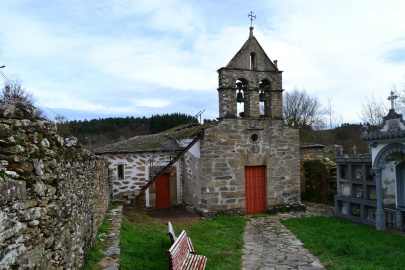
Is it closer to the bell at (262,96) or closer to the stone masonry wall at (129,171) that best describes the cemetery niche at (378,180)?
the bell at (262,96)

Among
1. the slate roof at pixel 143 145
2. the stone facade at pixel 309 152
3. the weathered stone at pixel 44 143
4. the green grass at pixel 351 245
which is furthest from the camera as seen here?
the stone facade at pixel 309 152

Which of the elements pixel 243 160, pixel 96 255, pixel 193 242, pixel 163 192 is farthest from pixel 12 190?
pixel 163 192

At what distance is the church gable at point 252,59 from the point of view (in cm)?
1158

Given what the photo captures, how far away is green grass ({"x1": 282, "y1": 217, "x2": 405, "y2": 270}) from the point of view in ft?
19.9

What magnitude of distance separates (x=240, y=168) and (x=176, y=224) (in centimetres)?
319

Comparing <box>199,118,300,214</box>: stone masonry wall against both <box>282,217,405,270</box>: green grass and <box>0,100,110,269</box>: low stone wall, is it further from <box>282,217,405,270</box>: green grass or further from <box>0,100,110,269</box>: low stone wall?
<box>0,100,110,269</box>: low stone wall

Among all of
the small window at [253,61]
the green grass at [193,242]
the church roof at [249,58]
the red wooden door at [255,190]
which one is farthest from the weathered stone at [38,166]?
the small window at [253,61]

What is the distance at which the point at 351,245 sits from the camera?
6957mm

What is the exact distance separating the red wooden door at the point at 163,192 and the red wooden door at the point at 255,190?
418cm

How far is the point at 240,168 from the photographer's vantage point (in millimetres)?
11422

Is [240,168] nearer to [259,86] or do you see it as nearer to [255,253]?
[259,86]

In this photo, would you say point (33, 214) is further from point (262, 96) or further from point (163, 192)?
point (163, 192)

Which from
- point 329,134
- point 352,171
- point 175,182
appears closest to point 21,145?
point 352,171

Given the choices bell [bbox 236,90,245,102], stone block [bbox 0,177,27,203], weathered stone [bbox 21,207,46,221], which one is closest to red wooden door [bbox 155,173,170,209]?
bell [bbox 236,90,245,102]
